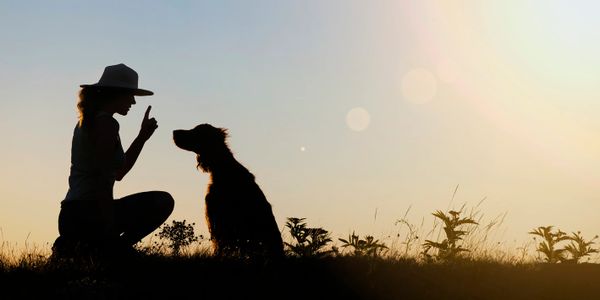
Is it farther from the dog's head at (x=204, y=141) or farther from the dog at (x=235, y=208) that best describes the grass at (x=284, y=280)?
the dog's head at (x=204, y=141)

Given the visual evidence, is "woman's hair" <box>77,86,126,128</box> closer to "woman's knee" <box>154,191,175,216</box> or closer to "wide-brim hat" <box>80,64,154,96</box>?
"wide-brim hat" <box>80,64,154,96</box>

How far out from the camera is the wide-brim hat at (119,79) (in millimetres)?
6438

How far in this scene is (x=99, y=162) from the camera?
20.4 feet

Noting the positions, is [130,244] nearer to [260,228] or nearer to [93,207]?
[93,207]

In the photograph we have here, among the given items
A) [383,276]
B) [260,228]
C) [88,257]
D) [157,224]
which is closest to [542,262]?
[383,276]

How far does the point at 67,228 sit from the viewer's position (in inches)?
252

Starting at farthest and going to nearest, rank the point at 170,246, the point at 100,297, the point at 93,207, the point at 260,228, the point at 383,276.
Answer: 1. the point at 260,228
2. the point at 170,246
3. the point at 383,276
4. the point at 93,207
5. the point at 100,297

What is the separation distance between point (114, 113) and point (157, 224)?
1.31 metres

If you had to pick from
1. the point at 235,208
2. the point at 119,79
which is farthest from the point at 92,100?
the point at 235,208

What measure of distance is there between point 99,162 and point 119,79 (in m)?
0.83

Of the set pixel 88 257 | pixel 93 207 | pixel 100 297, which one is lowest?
pixel 100 297

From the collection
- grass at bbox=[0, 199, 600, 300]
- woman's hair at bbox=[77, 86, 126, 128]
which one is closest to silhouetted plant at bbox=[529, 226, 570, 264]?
grass at bbox=[0, 199, 600, 300]

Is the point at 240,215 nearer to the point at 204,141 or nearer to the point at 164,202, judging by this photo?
the point at 204,141

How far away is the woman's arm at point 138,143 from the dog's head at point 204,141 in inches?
104
